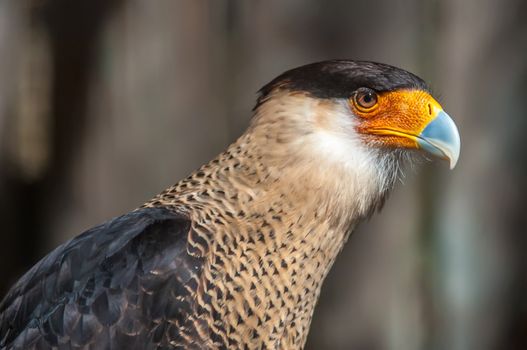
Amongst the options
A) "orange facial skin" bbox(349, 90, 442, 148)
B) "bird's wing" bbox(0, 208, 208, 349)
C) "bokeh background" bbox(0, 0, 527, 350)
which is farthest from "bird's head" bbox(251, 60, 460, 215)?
"bokeh background" bbox(0, 0, 527, 350)

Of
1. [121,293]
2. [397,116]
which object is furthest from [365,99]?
[121,293]

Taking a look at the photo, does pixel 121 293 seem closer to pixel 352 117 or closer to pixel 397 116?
pixel 352 117

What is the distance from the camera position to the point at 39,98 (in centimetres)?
680

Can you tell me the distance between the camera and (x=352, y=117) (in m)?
3.56

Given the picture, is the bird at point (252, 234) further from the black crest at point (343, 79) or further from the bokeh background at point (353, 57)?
the bokeh background at point (353, 57)

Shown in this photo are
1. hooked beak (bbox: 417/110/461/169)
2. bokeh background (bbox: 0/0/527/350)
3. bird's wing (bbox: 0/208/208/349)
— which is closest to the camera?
bird's wing (bbox: 0/208/208/349)

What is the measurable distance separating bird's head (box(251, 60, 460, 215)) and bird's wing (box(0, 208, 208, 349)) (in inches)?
19.4

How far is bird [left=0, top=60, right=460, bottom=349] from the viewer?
333 centimetres

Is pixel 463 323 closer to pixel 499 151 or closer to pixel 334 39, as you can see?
pixel 499 151

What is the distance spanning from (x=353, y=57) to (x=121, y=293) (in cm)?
287

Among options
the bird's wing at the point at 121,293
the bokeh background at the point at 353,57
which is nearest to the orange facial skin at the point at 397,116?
the bird's wing at the point at 121,293

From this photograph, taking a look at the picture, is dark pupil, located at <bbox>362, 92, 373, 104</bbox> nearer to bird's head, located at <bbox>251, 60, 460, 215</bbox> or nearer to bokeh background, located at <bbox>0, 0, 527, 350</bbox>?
bird's head, located at <bbox>251, 60, 460, 215</bbox>

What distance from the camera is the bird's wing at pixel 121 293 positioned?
3.30m

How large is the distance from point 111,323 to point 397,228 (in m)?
2.92
